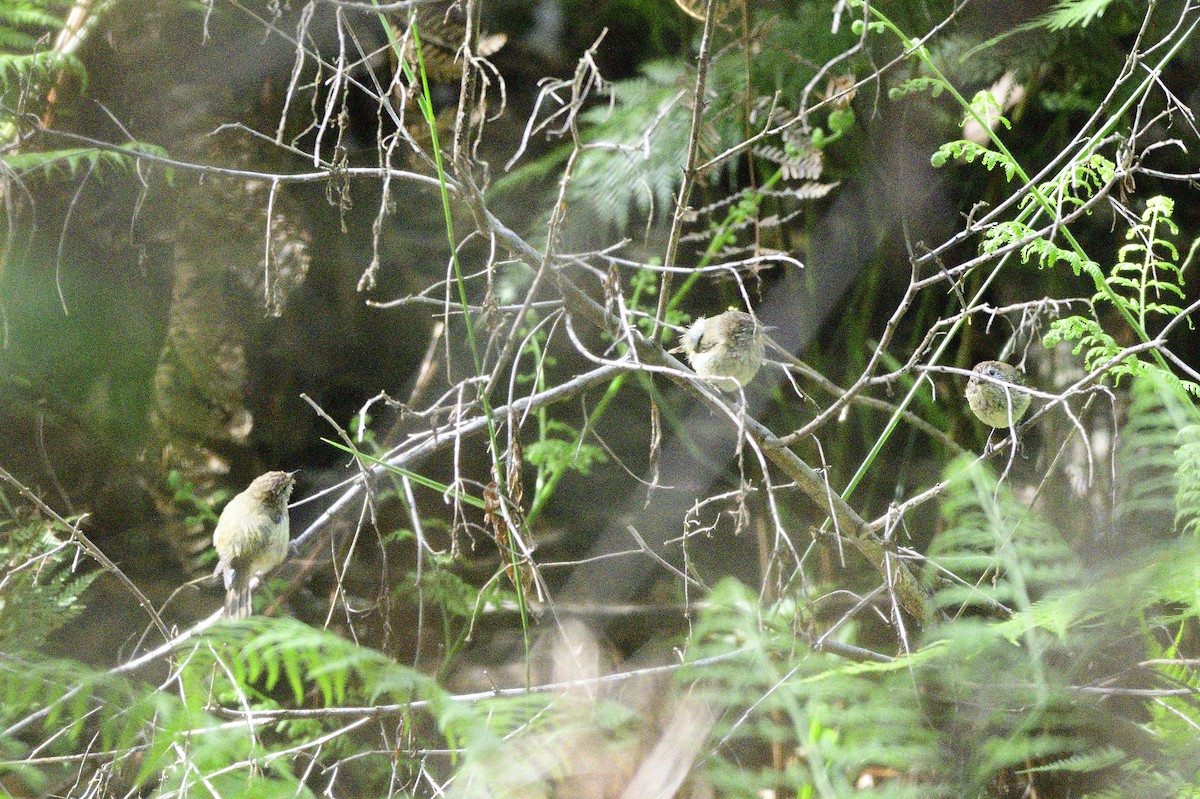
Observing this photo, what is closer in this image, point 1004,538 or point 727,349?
point 1004,538

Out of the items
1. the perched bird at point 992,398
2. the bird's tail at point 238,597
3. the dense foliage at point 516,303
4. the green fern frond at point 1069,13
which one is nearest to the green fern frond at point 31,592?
the dense foliage at point 516,303

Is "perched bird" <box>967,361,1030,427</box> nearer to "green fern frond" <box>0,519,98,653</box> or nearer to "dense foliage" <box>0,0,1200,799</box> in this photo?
"dense foliage" <box>0,0,1200,799</box>

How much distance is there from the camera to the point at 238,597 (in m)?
2.88

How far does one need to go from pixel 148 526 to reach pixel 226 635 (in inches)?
114

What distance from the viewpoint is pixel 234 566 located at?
9.69 ft

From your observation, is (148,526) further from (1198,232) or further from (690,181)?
(1198,232)

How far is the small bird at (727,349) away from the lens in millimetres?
2869

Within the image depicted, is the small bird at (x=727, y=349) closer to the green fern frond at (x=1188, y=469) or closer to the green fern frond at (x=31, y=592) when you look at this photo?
the green fern frond at (x=1188, y=469)

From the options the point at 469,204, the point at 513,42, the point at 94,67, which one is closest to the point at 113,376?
the point at 94,67

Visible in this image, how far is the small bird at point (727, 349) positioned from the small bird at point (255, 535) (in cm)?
124

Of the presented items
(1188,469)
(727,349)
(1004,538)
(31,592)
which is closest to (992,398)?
(727,349)

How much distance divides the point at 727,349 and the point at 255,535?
146 cm

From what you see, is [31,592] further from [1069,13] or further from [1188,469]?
[1069,13]

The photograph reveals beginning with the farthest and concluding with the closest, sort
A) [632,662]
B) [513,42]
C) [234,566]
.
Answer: [513,42], [632,662], [234,566]
